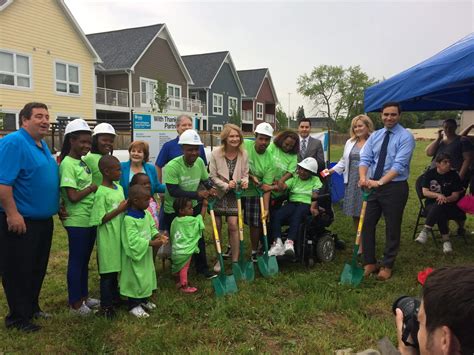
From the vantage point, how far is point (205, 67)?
118 ft

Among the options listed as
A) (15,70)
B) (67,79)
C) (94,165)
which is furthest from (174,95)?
(94,165)

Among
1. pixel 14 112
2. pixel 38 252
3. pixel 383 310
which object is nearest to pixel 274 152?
pixel 383 310

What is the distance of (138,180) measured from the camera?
3.95 metres

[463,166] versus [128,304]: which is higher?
[463,166]

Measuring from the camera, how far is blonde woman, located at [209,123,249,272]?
476 cm

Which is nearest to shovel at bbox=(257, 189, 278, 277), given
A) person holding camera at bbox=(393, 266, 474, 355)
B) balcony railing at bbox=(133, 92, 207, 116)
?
person holding camera at bbox=(393, 266, 474, 355)

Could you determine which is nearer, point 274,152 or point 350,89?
point 274,152

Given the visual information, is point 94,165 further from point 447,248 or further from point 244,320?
point 447,248

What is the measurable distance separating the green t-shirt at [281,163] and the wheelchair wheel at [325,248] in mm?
917

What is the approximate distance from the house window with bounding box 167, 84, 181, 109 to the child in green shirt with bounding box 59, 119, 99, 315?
26.4 m

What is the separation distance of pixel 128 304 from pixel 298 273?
2.11 meters

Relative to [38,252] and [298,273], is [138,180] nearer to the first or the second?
[38,252]

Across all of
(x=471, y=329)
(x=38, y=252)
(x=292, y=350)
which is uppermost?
(x=471, y=329)

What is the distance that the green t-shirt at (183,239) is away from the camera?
14.6 ft
